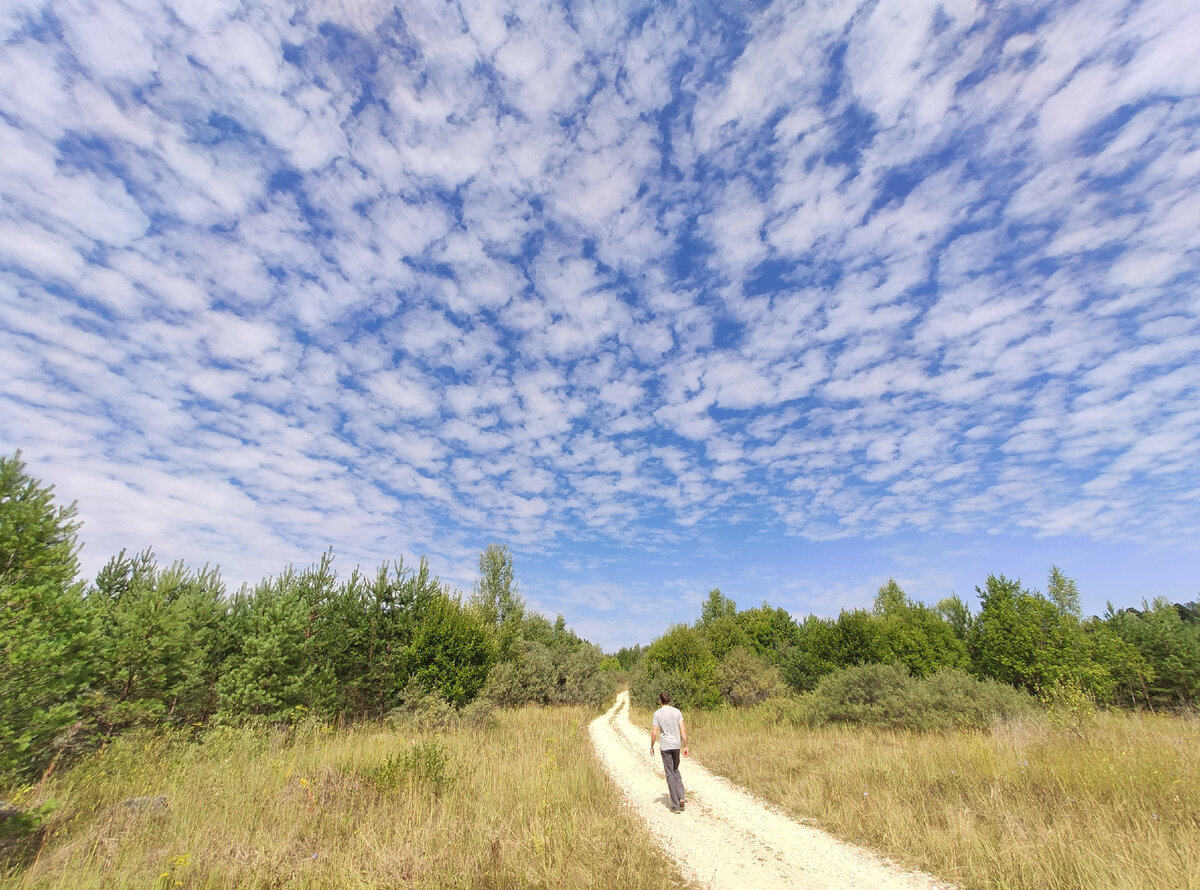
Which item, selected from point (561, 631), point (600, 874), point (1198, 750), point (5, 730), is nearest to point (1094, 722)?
point (1198, 750)

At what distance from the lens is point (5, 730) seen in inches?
237

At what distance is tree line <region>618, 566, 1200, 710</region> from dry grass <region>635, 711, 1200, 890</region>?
11558mm

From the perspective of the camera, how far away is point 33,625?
6445 mm

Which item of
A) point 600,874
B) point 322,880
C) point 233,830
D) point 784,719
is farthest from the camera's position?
point 784,719

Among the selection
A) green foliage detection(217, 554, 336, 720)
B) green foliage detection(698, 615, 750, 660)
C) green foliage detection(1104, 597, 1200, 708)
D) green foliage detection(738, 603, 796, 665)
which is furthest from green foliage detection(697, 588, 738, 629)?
green foliage detection(217, 554, 336, 720)

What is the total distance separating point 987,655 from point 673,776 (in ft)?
86.5

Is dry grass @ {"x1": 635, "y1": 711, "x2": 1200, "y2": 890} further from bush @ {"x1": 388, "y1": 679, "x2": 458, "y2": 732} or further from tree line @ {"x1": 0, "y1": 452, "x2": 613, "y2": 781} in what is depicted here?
tree line @ {"x1": 0, "y1": 452, "x2": 613, "y2": 781}

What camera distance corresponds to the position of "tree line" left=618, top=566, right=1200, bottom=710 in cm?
2192

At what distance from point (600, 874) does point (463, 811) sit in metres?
2.72

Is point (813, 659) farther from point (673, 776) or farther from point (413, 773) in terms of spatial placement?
point (413, 773)

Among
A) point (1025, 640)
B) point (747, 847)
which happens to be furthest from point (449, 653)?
point (1025, 640)

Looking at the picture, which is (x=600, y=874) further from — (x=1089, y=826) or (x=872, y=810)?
(x=1089, y=826)

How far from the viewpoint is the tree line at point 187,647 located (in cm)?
682

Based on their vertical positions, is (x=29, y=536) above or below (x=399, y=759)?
above
